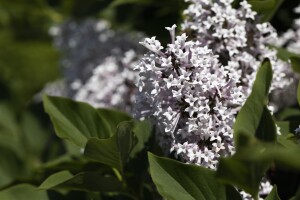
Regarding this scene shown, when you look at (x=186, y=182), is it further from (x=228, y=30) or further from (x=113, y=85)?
(x=113, y=85)

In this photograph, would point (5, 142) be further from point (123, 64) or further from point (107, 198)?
point (107, 198)

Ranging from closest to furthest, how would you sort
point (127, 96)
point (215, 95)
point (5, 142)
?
point (215, 95)
point (127, 96)
point (5, 142)

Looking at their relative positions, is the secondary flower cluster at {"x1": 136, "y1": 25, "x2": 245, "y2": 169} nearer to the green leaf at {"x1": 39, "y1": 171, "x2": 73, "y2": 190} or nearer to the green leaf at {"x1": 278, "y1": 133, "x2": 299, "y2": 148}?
the green leaf at {"x1": 278, "y1": 133, "x2": 299, "y2": 148}

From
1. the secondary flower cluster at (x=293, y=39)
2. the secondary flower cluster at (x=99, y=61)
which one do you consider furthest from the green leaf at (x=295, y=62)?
the secondary flower cluster at (x=99, y=61)

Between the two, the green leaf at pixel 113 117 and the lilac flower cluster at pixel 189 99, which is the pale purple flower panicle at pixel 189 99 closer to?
the lilac flower cluster at pixel 189 99

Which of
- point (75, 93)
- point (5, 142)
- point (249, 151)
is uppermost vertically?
point (249, 151)

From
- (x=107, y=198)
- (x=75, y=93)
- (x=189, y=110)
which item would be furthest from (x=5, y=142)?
(x=189, y=110)

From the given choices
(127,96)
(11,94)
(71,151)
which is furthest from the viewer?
(11,94)
